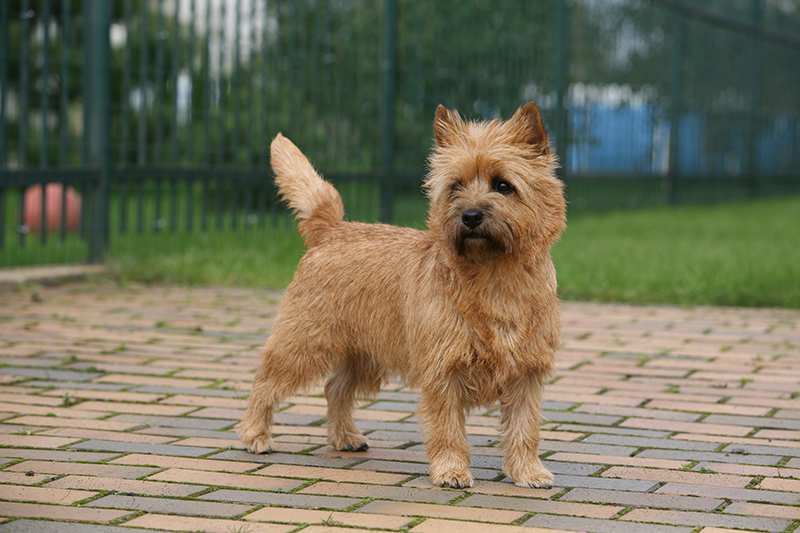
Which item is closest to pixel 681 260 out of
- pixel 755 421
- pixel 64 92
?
pixel 64 92

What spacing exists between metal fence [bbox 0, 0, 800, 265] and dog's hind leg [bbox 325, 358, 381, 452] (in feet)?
16.3

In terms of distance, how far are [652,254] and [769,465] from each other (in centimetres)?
708

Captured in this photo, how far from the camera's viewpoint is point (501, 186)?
430 cm

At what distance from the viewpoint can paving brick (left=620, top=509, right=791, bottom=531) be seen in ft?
13.0

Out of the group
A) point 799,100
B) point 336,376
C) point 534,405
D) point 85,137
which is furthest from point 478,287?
point 799,100

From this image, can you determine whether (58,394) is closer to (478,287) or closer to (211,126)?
(478,287)

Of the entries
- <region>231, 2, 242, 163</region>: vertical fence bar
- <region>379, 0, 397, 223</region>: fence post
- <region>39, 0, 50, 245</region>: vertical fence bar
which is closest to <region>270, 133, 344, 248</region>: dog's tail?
<region>39, 0, 50, 245</region>: vertical fence bar

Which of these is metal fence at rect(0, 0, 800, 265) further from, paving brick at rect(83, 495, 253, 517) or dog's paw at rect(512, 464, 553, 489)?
dog's paw at rect(512, 464, 553, 489)

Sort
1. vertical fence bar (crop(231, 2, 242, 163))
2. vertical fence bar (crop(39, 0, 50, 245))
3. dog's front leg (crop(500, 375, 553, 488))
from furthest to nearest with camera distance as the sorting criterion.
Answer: vertical fence bar (crop(231, 2, 242, 163)), vertical fence bar (crop(39, 0, 50, 245)), dog's front leg (crop(500, 375, 553, 488))

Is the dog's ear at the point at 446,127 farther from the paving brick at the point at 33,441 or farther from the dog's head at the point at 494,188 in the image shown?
the paving brick at the point at 33,441

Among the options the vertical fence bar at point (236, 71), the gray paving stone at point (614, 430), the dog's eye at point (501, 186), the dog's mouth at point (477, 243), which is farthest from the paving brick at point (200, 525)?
the vertical fence bar at point (236, 71)

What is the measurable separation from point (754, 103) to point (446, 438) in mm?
20439

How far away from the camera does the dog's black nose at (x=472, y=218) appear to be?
4195mm

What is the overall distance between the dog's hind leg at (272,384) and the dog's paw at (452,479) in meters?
0.71
